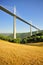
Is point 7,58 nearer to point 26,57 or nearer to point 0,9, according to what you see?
point 26,57

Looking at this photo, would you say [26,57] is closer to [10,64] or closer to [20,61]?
[20,61]

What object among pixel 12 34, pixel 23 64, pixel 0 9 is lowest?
pixel 23 64

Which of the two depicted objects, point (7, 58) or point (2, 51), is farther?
point (2, 51)

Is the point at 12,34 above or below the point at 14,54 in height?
above

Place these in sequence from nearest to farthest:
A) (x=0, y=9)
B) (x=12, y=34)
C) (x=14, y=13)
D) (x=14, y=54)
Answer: (x=14, y=54)
(x=0, y=9)
(x=14, y=13)
(x=12, y=34)

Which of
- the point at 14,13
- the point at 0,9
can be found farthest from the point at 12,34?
the point at 0,9

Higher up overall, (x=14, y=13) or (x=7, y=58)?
(x=14, y=13)

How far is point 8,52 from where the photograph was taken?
651 cm

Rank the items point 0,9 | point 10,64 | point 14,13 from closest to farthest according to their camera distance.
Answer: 1. point 10,64
2. point 0,9
3. point 14,13

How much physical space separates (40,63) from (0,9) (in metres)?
7.32

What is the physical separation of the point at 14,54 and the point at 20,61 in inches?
30.2

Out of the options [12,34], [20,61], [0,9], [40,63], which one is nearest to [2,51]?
[20,61]

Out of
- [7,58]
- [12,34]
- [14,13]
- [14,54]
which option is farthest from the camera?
[12,34]

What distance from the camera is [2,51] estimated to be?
6605 millimetres
